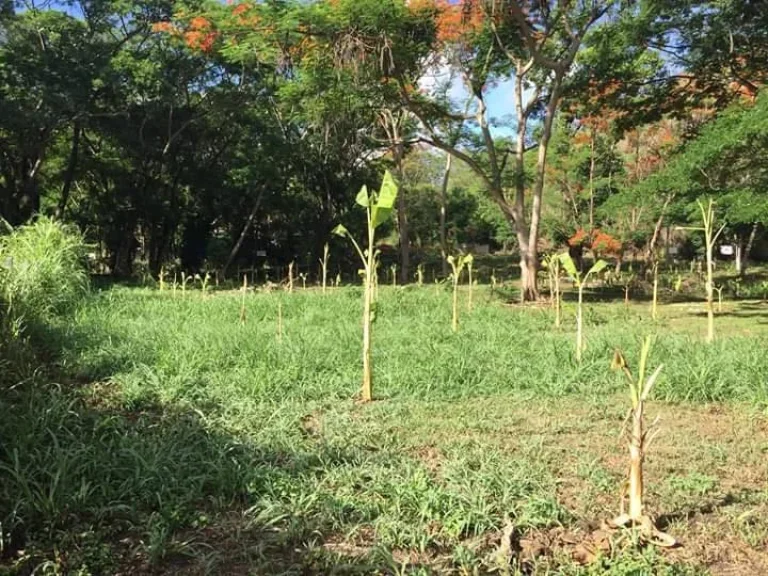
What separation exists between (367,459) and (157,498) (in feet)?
3.48

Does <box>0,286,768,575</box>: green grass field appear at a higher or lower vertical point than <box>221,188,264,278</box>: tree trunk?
lower

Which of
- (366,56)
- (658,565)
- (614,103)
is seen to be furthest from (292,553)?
(614,103)

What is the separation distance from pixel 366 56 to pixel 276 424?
8283mm

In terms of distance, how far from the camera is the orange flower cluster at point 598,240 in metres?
17.5

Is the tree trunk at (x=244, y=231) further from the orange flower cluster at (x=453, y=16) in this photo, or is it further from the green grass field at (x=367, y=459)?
the green grass field at (x=367, y=459)

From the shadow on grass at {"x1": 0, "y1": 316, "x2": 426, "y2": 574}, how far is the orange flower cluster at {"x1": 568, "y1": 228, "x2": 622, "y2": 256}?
597 inches

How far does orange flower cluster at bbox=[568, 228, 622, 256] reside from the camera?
17.5m

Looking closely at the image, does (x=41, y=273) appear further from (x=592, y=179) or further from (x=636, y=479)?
(x=592, y=179)

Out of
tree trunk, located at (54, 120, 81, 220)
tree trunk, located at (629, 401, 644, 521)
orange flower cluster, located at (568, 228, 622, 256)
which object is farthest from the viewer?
orange flower cluster, located at (568, 228, 622, 256)

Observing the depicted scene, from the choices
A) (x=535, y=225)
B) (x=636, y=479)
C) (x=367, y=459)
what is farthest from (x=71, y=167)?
(x=636, y=479)

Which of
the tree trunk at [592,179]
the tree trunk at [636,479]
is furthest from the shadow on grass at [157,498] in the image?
the tree trunk at [592,179]

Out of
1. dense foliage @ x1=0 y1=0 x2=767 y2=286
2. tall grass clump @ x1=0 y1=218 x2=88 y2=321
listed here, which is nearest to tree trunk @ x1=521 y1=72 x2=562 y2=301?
dense foliage @ x1=0 y1=0 x2=767 y2=286

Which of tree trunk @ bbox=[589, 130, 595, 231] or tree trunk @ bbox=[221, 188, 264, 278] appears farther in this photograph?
tree trunk @ bbox=[221, 188, 264, 278]

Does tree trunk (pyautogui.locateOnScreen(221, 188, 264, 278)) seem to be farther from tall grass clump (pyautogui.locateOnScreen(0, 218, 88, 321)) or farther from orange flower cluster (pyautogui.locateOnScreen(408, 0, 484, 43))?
orange flower cluster (pyautogui.locateOnScreen(408, 0, 484, 43))
